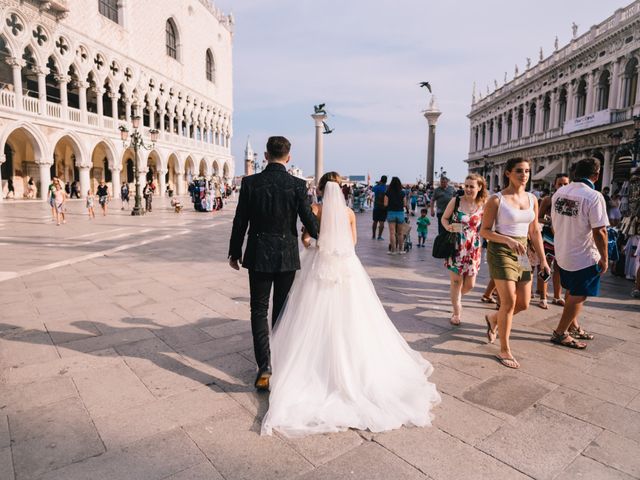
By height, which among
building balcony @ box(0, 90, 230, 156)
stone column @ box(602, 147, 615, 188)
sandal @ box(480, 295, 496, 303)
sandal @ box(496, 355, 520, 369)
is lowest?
sandal @ box(496, 355, 520, 369)

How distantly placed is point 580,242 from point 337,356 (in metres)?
2.50

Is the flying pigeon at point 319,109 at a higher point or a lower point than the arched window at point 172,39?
lower

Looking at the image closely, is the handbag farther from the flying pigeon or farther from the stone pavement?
the flying pigeon

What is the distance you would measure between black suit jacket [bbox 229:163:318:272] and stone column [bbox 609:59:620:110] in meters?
30.9

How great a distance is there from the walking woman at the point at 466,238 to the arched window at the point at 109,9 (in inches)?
1296

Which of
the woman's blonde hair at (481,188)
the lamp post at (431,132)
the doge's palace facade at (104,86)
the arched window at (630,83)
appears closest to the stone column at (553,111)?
the arched window at (630,83)

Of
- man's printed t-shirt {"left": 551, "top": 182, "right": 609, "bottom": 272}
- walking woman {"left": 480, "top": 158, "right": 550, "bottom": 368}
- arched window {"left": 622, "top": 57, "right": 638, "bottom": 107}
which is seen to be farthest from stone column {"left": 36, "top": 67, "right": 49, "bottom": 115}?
arched window {"left": 622, "top": 57, "right": 638, "bottom": 107}

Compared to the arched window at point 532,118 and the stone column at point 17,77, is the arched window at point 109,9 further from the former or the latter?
the arched window at point 532,118

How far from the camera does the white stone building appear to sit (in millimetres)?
25484

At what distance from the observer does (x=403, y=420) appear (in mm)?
2453

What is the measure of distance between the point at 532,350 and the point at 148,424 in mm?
3080

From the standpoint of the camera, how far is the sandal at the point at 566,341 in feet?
12.1

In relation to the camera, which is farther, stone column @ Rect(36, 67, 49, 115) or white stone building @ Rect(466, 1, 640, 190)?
white stone building @ Rect(466, 1, 640, 190)

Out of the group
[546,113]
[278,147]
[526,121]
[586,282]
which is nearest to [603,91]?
[546,113]
